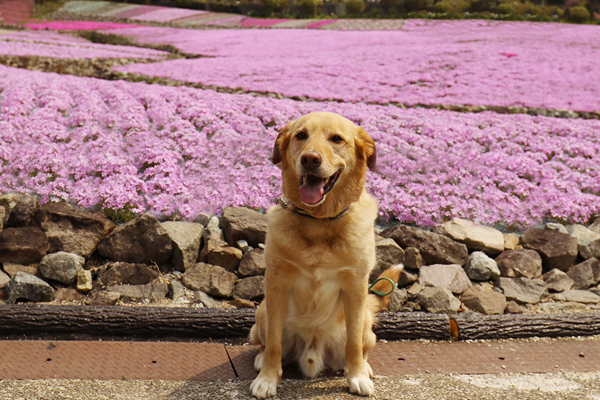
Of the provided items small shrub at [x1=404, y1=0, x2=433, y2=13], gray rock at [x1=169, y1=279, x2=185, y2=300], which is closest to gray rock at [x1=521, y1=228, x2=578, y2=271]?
gray rock at [x1=169, y1=279, x2=185, y2=300]

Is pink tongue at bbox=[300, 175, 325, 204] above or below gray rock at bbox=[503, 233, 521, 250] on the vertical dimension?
above

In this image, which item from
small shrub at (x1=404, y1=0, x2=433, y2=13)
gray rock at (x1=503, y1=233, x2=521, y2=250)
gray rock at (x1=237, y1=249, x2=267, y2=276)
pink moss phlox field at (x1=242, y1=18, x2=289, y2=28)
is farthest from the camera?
small shrub at (x1=404, y1=0, x2=433, y2=13)

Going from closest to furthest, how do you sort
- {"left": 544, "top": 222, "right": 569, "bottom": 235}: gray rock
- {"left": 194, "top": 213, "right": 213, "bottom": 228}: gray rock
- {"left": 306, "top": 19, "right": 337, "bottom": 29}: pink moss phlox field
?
1. {"left": 194, "top": 213, "right": 213, "bottom": 228}: gray rock
2. {"left": 544, "top": 222, "right": 569, "bottom": 235}: gray rock
3. {"left": 306, "top": 19, "right": 337, "bottom": 29}: pink moss phlox field

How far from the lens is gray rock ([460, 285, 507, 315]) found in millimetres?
5320

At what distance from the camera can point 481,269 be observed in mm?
5781

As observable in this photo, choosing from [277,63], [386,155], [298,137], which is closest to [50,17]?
[277,63]

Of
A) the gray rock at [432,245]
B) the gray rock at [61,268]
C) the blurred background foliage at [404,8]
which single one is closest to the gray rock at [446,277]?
the gray rock at [432,245]

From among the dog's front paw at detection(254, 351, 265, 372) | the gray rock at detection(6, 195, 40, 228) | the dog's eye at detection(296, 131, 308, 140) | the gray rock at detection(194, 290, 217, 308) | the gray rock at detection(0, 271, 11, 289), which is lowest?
the gray rock at detection(194, 290, 217, 308)

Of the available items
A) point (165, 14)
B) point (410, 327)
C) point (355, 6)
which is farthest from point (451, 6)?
point (410, 327)

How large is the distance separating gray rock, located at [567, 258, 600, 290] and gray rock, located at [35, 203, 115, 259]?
5.82 m

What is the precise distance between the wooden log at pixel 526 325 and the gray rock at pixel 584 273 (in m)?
1.24

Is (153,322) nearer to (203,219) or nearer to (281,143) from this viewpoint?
(203,219)

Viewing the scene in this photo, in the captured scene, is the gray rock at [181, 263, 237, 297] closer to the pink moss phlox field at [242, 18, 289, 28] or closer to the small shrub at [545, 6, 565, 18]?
the pink moss phlox field at [242, 18, 289, 28]

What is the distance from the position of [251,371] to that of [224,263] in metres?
1.91
